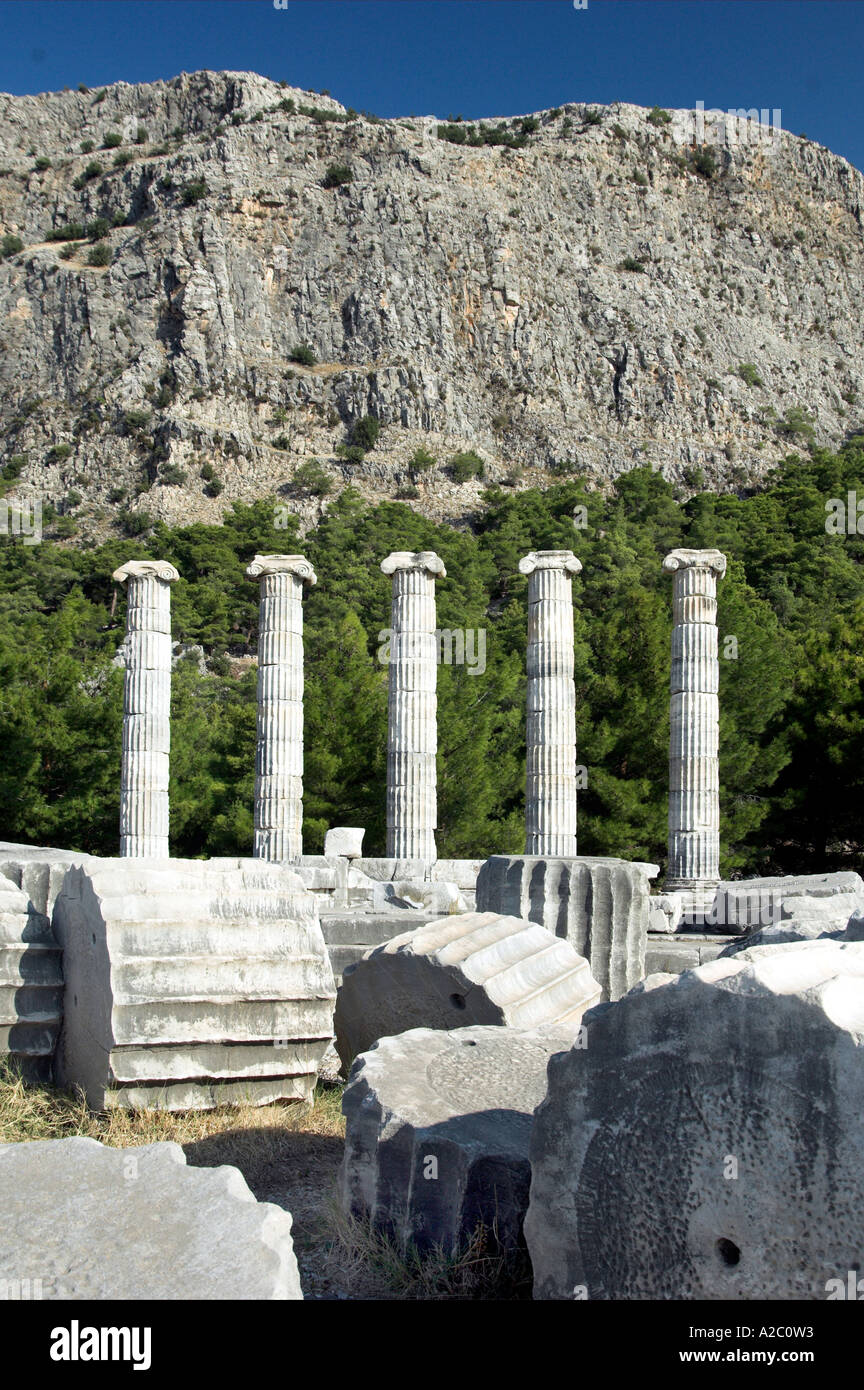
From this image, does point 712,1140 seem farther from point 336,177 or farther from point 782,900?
point 336,177

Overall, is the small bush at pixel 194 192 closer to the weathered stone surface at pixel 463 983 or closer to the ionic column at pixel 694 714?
the ionic column at pixel 694 714

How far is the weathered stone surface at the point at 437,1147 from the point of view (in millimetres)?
3941

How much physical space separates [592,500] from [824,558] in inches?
849

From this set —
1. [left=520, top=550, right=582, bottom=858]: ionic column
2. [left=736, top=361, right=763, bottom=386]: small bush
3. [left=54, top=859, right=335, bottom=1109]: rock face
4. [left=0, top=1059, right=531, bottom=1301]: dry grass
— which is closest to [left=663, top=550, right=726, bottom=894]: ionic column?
[left=520, top=550, right=582, bottom=858]: ionic column

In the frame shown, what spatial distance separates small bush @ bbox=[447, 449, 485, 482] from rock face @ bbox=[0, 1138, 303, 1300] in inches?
2767

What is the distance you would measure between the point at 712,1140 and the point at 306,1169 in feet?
8.13

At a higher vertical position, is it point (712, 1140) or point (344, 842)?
point (712, 1140)

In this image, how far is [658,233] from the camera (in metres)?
90.9

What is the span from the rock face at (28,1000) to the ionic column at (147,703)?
1334 cm

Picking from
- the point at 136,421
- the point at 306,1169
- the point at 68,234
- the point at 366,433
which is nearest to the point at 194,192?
the point at 68,234

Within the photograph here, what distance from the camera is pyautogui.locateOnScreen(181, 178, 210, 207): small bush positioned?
82.4 meters

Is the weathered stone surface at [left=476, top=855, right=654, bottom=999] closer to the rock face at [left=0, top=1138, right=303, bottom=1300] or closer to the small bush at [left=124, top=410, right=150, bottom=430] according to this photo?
the rock face at [left=0, top=1138, right=303, bottom=1300]

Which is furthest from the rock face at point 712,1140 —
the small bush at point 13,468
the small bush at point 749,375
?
the small bush at point 749,375

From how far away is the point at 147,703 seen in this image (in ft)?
64.2
